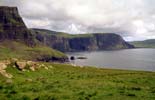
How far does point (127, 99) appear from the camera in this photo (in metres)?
29.3

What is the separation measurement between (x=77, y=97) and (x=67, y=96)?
1.45 m

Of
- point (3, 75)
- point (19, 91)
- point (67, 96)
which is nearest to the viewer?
point (67, 96)

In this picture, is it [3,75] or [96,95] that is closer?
[96,95]

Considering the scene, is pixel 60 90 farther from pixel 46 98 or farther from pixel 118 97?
pixel 118 97

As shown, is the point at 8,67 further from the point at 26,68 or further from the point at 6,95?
the point at 6,95

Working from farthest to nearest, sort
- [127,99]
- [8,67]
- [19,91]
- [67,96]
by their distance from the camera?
1. [8,67]
2. [19,91]
3. [67,96]
4. [127,99]

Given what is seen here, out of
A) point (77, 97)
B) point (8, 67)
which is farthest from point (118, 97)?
point (8, 67)

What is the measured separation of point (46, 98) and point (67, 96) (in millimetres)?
2515

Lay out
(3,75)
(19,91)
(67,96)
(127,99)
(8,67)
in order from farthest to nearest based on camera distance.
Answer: (8,67)
(3,75)
(19,91)
(67,96)
(127,99)

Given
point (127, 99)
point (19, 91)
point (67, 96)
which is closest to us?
point (127, 99)

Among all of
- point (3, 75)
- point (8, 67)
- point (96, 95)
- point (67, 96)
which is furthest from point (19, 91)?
point (8, 67)

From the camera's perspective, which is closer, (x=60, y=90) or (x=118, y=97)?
(x=118, y=97)

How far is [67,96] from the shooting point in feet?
103

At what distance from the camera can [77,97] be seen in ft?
99.7
